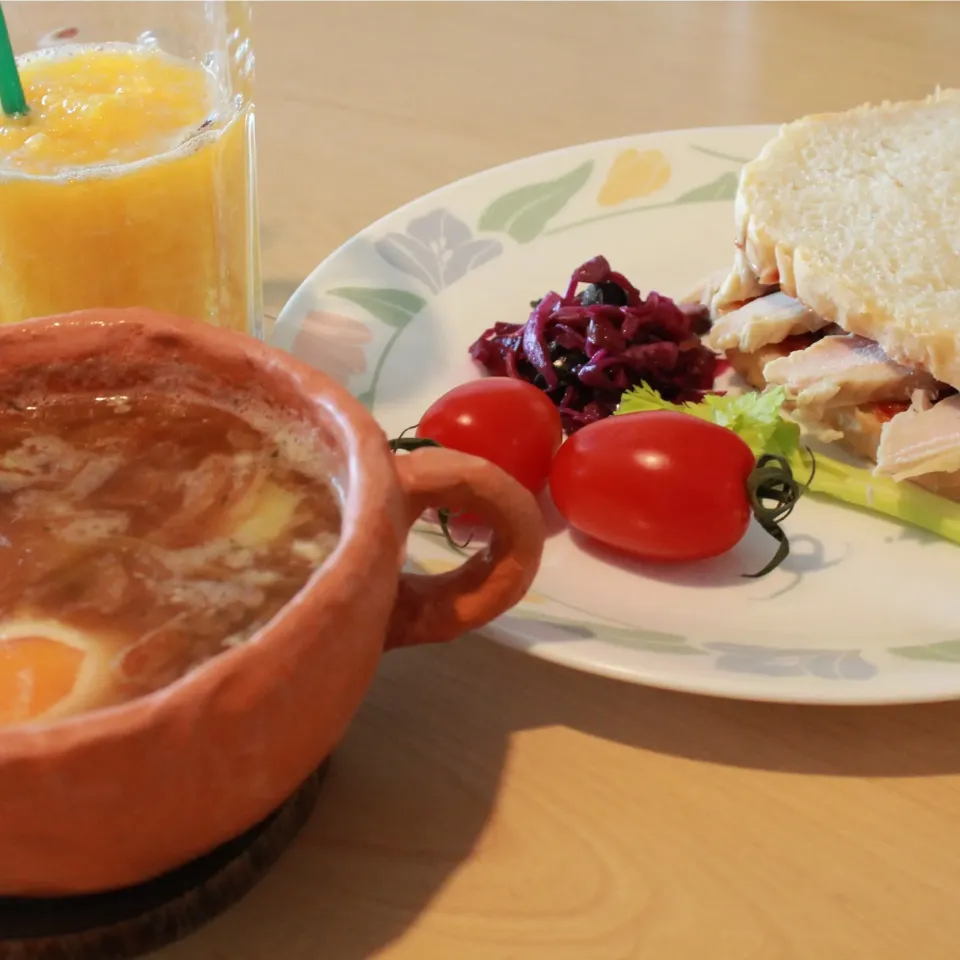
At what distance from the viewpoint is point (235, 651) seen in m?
0.70

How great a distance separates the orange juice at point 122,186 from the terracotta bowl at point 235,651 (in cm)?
48

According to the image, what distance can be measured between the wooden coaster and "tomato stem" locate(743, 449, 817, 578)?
62cm

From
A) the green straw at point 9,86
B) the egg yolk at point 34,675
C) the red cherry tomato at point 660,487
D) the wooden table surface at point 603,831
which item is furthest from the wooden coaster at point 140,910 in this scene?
the green straw at point 9,86

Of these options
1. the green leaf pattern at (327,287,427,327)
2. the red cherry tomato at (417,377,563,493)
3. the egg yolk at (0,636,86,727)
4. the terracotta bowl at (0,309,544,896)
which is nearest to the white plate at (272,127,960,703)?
the green leaf pattern at (327,287,427,327)

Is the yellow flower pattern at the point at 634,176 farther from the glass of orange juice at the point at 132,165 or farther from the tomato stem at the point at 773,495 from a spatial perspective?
the tomato stem at the point at 773,495

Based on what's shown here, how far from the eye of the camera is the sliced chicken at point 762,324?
1.60m

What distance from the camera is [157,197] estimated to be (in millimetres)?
1410

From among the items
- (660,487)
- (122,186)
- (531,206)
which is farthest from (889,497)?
(122,186)

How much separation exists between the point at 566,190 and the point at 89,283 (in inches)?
34.5

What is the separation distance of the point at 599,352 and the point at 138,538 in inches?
34.2

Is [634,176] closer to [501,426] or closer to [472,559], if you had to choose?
[501,426]

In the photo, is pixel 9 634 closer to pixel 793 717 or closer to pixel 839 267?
pixel 793 717

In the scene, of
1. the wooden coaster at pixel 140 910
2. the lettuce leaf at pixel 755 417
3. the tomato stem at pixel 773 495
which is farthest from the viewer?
the lettuce leaf at pixel 755 417

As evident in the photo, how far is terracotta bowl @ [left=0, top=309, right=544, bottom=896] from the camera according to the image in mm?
675
